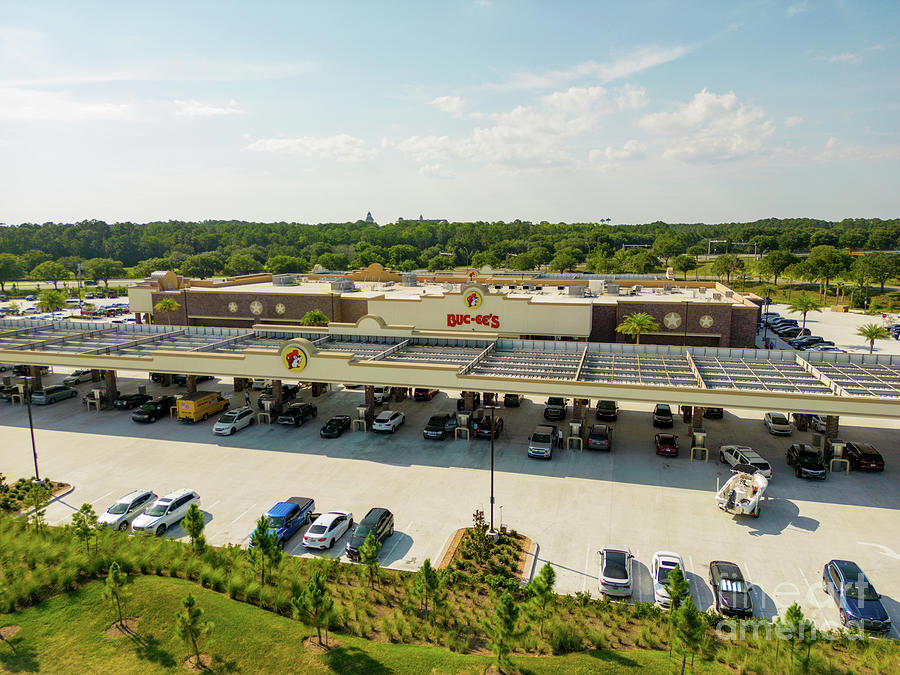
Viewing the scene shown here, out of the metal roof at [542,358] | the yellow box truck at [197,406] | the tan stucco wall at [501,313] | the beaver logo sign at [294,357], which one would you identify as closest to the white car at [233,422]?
the yellow box truck at [197,406]

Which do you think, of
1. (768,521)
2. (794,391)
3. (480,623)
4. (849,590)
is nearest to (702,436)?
(794,391)

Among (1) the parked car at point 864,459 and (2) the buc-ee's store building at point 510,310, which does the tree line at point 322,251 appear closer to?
(2) the buc-ee's store building at point 510,310

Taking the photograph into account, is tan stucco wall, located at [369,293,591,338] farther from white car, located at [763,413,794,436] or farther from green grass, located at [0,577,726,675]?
green grass, located at [0,577,726,675]

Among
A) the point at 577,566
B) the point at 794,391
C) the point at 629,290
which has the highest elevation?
the point at 629,290

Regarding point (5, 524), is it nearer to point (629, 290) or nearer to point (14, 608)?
point (14, 608)

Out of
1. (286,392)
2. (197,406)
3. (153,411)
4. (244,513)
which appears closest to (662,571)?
(244,513)

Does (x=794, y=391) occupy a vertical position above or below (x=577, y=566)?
above
